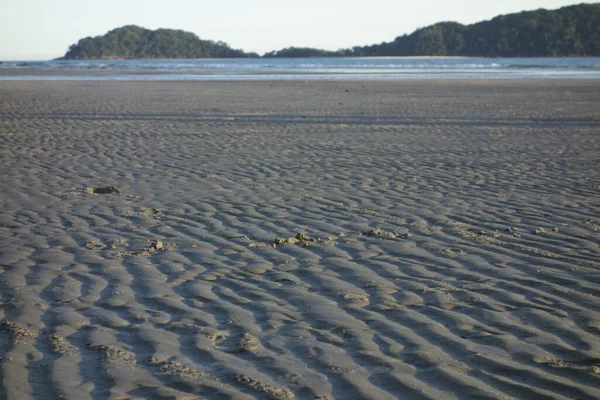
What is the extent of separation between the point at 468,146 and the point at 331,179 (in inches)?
166

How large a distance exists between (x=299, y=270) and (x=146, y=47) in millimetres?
168116

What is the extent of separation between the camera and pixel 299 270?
17.8 feet

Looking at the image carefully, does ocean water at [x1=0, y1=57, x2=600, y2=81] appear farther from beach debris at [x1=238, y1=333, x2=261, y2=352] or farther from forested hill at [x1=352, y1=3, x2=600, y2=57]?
forested hill at [x1=352, y1=3, x2=600, y2=57]

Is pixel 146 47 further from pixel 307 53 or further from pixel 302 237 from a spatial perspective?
pixel 302 237

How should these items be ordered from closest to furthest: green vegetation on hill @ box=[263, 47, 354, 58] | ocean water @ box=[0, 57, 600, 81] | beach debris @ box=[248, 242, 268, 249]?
beach debris @ box=[248, 242, 268, 249] → ocean water @ box=[0, 57, 600, 81] → green vegetation on hill @ box=[263, 47, 354, 58]

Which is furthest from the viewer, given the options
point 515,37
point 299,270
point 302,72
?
point 515,37

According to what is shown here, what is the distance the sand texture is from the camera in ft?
11.8

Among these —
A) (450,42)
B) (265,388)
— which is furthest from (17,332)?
(450,42)

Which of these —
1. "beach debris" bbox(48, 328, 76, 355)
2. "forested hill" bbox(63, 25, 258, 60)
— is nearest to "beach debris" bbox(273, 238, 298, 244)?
"beach debris" bbox(48, 328, 76, 355)

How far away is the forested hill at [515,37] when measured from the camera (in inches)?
4633

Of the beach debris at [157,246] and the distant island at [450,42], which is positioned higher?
the distant island at [450,42]

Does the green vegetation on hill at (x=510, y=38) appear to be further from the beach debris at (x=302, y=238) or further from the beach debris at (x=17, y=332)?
the beach debris at (x=17, y=332)

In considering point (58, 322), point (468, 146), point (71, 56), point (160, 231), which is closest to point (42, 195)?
point (160, 231)

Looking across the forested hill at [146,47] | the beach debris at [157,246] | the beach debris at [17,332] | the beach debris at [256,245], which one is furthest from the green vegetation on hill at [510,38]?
the beach debris at [17,332]
